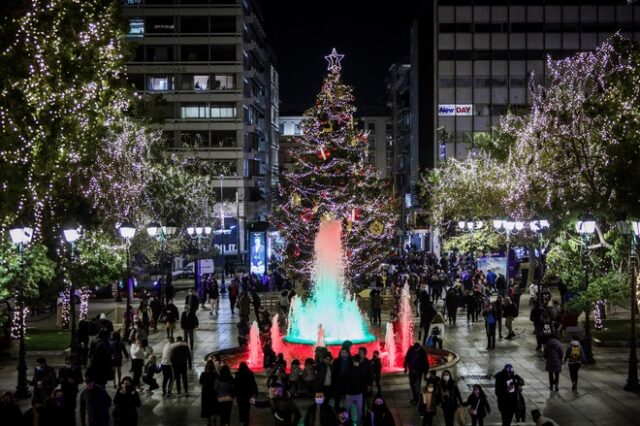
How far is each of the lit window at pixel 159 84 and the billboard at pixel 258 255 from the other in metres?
31.8

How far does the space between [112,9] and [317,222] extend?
20718 millimetres

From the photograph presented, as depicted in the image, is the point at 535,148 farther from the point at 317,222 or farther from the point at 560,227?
the point at 317,222

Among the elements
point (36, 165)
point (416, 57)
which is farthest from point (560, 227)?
point (416, 57)

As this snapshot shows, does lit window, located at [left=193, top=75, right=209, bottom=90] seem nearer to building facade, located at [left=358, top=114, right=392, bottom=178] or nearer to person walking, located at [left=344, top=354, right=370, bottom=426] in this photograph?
person walking, located at [left=344, top=354, right=370, bottom=426]

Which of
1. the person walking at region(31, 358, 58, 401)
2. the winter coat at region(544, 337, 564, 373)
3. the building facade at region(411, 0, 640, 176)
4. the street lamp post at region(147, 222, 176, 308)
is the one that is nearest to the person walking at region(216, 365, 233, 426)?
the person walking at region(31, 358, 58, 401)

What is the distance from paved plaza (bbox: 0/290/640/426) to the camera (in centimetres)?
1817

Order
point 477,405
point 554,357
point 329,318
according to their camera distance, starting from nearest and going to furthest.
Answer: point 477,405
point 554,357
point 329,318

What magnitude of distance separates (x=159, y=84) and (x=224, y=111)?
6.29 metres

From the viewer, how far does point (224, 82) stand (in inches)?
3155

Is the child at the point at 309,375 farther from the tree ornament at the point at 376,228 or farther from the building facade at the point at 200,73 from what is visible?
the building facade at the point at 200,73

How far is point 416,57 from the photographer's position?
99.2 meters

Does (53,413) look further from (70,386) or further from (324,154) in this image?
(324,154)

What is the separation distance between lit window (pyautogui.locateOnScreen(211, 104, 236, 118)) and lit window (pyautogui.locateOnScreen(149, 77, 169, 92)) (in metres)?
4.75

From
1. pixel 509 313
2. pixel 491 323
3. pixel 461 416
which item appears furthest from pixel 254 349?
pixel 509 313
